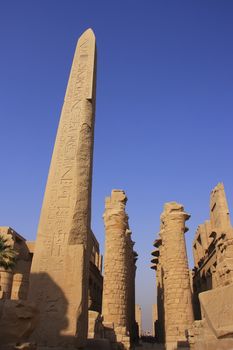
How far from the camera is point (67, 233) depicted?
547 cm

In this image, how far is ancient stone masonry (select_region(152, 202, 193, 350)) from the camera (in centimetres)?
1437

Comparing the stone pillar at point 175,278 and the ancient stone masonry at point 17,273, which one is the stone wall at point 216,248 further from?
the ancient stone masonry at point 17,273

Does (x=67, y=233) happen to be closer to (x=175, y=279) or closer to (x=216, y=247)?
(x=175, y=279)

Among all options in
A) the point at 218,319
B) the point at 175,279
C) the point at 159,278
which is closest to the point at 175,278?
the point at 175,279

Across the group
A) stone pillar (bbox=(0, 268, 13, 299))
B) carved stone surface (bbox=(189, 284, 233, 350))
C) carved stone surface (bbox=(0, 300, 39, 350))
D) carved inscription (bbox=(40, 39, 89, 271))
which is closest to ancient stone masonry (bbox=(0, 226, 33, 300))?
stone pillar (bbox=(0, 268, 13, 299))

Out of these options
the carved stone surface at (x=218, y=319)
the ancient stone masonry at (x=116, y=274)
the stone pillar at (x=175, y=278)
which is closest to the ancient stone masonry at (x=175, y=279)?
the stone pillar at (x=175, y=278)

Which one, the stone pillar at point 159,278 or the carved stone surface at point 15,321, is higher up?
the stone pillar at point 159,278

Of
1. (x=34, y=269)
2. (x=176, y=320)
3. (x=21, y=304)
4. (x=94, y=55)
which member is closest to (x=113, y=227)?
(x=176, y=320)

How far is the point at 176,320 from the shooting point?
14.5 m

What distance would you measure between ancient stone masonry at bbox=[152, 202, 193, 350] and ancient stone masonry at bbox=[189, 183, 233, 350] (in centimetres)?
101

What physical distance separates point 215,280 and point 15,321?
13785 millimetres

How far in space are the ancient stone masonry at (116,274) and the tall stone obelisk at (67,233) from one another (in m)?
8.39

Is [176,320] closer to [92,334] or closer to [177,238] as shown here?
[177,238]

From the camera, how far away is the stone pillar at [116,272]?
1340 cm
